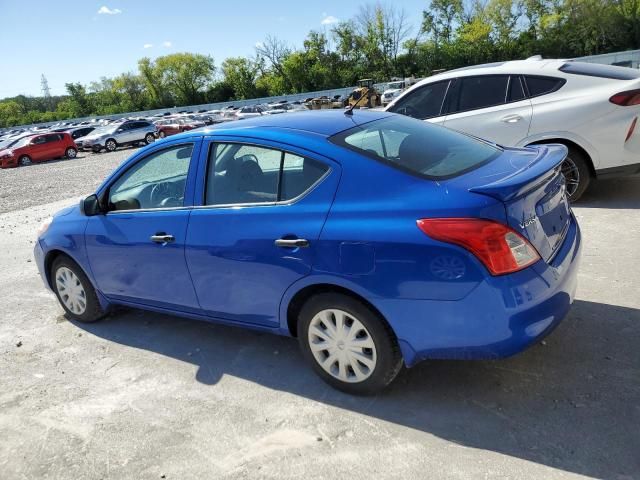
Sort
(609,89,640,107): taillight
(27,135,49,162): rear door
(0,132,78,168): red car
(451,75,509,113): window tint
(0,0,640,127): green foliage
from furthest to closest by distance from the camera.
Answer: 1. (0,0,640,127): green foliage
2. (27,135,49,162): rear door
3. (0,132,78,168): red car
4. (451,75,509,113): window tint
5. (609,89,640,107): taillight

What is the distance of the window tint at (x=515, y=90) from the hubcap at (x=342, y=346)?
4.74 metres

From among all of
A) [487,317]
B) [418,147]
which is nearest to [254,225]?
[418,147]

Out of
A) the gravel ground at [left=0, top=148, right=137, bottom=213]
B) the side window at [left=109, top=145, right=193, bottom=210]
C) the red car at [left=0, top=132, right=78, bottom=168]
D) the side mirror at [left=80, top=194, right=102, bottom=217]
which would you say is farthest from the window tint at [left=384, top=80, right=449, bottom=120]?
the red car at [left=0, top=132, right=78, bottom=168]

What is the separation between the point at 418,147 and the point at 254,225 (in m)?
1.14

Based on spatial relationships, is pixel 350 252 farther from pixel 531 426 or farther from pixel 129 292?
pixel 129 292

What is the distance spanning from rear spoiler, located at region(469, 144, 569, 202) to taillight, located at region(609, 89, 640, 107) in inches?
128

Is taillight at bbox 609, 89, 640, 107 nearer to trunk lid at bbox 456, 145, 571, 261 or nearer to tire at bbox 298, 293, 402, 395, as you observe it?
trunk lid at bbox 456, 145, 571, 261

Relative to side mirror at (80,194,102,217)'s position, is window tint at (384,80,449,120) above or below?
above

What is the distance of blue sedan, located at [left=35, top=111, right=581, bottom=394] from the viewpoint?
104 inches

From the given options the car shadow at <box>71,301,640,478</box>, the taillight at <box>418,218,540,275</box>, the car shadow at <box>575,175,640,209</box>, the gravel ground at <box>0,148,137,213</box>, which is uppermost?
the taillight at <box>418,218,540,275</box>

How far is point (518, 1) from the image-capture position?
78812mm

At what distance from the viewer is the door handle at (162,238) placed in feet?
12.2

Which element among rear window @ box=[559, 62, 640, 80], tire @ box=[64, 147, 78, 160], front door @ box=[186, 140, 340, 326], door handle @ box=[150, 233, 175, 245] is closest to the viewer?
front door @ box=[186, 140, 340, 326]

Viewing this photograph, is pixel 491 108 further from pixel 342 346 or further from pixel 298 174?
pixel 342 346
